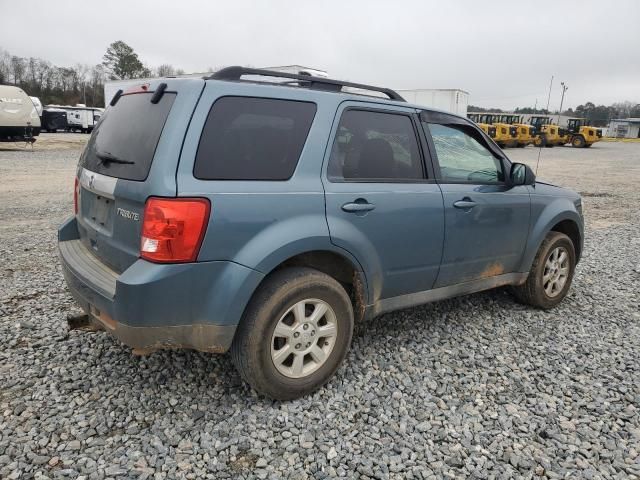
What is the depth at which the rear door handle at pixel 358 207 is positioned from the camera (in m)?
3.00

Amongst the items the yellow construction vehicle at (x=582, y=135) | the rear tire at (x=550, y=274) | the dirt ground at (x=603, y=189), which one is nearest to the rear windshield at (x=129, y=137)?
the rear tire at (x=550, y=274)

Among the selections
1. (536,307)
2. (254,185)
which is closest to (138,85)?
(254,185)

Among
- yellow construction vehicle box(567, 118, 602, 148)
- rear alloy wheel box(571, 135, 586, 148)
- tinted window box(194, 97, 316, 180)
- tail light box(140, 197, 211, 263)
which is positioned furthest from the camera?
rear alloy wheel box(571, 135, 586, 148)

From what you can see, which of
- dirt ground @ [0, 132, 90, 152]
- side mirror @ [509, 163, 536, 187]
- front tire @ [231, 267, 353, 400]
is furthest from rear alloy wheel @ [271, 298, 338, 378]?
dirt ground @ [0, 132, 90, 152]

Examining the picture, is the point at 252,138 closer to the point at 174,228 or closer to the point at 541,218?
the point at 174,228

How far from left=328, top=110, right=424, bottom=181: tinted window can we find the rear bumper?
0.93 meters

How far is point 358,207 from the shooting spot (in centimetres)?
304

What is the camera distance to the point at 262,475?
2.40m

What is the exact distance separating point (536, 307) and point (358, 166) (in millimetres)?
2568

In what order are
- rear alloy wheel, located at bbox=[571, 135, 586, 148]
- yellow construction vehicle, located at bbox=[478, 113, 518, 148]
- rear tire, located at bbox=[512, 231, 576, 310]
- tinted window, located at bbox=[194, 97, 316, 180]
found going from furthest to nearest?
1. rear alloy wheel, located at bbox=[571, 135, 586, 148]
2. yellow construction vehicle, located at bbox=[478, 113, 518, 148]
3. rear tire, located at bbox=[512, 231, 576, 310]
4. tinted window, located at bbox=[194, 97, 316, 180]

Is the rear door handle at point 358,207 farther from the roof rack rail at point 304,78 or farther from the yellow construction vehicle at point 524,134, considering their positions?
the yellow construction vehicle at point 524,134

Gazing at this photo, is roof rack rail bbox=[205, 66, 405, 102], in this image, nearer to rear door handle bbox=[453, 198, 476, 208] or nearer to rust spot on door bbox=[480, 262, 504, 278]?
rear door handle bbox=[453, 198, 476, 208]

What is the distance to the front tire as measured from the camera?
2742mm

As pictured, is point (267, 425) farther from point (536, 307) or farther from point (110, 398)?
point (536, 307)
